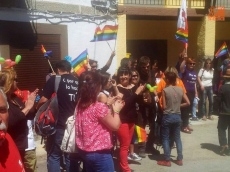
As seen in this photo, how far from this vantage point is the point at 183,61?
10.1 metres

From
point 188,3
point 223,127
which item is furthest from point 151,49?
point 223,127

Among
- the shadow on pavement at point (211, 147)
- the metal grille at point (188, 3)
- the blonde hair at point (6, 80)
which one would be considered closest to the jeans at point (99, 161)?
the blonde hair at point (6, 80)

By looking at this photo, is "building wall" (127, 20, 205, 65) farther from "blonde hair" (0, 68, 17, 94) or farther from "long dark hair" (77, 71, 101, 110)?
"blonde hair" (0, 68, 17, 94)

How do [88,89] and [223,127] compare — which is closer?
[88,89]

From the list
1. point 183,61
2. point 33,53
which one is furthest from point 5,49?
point 183,61

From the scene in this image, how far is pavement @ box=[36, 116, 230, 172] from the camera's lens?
7.31 m

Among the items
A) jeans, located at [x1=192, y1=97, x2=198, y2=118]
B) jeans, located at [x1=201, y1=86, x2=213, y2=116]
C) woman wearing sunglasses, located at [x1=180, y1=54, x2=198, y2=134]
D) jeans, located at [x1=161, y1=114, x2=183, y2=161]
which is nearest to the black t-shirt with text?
jeans, located at [x1=161, y1=114, x2=183, y2=161]

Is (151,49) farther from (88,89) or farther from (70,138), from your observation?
(88,89)

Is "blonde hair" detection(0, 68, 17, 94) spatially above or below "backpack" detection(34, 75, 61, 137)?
above

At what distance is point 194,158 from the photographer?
798cm

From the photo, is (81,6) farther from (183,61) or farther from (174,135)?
(174,135)

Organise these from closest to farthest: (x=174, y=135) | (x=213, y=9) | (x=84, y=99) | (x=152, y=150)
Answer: (x=84, y=99) → (x=174, y=135) → (x=152, y=150) → (x=213, y=9)

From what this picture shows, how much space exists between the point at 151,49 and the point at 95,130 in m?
10.4

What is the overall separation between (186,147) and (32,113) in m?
4.66
